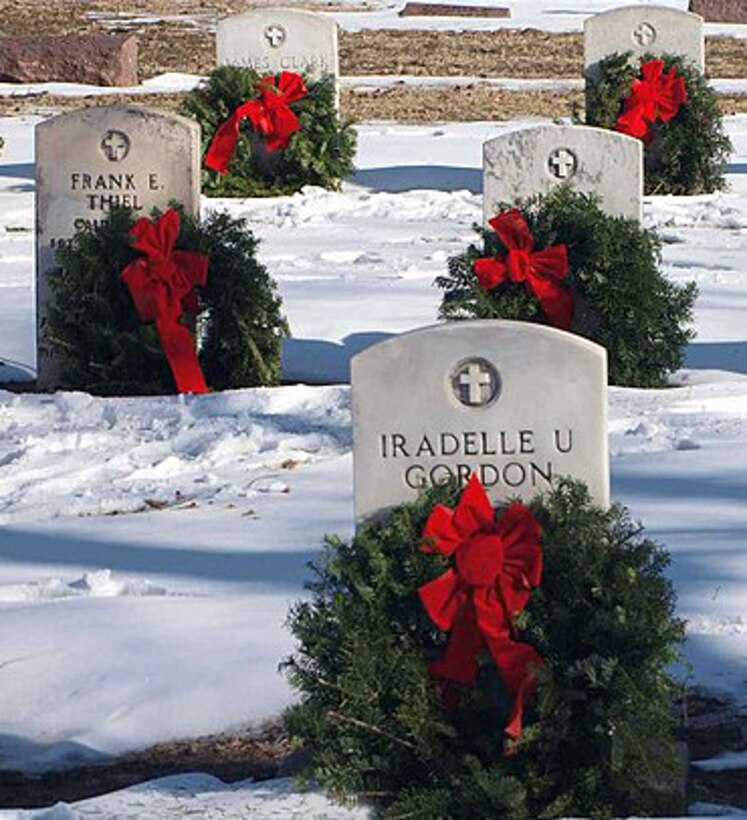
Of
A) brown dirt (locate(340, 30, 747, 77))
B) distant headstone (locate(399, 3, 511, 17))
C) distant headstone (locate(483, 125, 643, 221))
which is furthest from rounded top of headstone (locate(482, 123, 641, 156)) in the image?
distant headstone (locate(399, 3, 511, 17))

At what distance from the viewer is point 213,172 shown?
48.2ft

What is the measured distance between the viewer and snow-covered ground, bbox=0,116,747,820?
17.1ft

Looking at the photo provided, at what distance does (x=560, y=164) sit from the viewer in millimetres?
9102

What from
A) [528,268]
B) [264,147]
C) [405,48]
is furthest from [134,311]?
[405,48]

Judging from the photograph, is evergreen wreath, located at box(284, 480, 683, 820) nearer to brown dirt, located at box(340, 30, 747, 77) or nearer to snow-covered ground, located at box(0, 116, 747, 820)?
snow-covered ground, located at box(0, 116, 747, 820)

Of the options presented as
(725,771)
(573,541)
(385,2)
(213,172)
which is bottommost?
(725,771)

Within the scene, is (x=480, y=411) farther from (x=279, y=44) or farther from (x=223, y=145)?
(x=279, y=44)

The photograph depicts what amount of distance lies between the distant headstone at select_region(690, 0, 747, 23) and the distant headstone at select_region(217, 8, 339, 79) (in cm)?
1601

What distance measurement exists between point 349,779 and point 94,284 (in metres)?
4.66

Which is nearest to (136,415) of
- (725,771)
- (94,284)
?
(94,284)

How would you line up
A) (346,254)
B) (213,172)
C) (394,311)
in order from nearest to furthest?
(394,311) → (346,254) → (213,172)

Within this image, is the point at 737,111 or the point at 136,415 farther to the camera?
the point at 737,111

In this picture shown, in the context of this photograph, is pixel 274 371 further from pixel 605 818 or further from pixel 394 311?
pixel 605 818

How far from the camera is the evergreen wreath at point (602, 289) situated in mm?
8648
